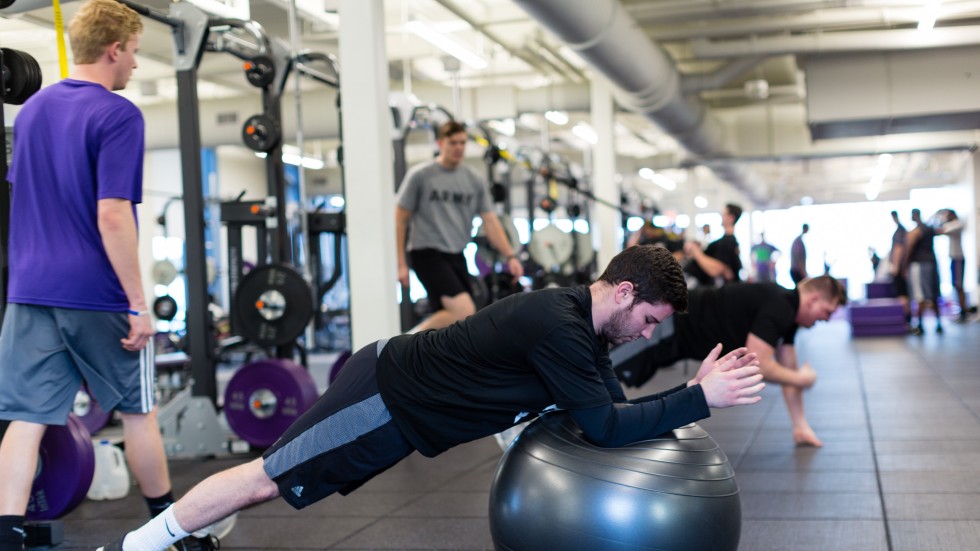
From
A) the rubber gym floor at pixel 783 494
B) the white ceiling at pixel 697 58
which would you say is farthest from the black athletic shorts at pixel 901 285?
the rubber gym floor at pixel 783 494

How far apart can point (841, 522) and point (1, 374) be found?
2.29 m

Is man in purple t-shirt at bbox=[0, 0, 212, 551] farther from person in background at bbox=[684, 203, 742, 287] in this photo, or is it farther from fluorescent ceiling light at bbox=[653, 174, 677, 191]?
fluorescent ceiling light at bbox=[653, 174, 677, 191]

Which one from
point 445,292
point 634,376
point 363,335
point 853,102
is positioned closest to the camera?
point 634,376

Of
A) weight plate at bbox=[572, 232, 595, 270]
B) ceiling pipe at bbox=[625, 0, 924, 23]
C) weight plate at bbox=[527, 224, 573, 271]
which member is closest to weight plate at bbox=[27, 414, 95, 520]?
weight plate at bbox=[527, 224, 573, 271]

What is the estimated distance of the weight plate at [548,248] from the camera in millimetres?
9070

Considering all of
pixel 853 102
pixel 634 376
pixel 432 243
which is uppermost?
pixel 853 102

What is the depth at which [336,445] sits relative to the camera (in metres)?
2.11

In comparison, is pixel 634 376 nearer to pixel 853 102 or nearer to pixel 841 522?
pixel 841 522

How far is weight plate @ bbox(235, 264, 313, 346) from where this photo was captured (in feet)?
14.7

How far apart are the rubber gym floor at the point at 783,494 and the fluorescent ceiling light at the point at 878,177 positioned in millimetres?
14267

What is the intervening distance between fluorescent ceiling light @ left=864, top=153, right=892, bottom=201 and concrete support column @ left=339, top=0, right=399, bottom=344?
50.0 ft

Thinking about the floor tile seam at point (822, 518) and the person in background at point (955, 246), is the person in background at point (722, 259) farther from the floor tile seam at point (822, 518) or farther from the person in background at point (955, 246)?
the person in background at point (955, 246)

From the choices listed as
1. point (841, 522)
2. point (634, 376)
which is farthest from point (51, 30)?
point (841, 522)

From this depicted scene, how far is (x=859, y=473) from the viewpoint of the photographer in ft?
11.6
